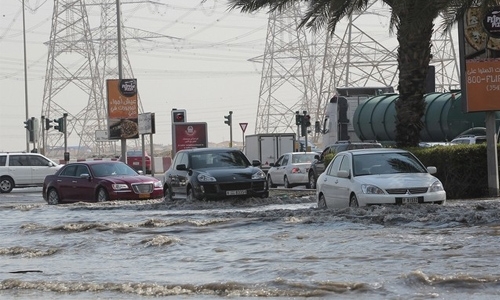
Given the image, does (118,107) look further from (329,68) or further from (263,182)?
(329,68)

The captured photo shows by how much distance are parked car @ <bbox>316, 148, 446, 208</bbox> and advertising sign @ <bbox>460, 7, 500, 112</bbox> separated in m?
4.89

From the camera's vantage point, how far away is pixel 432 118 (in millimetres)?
43375

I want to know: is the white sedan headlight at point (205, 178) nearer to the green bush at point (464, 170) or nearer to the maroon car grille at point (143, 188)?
the maroon car grille at point (143, 188)

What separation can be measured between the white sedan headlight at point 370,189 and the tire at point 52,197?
1556cm

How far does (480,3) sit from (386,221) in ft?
24.2

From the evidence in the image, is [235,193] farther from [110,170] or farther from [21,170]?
[21,170]

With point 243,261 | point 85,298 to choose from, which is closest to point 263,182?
point 243,261

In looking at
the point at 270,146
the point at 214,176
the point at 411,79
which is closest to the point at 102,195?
the point at 214,176

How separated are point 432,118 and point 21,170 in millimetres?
19203

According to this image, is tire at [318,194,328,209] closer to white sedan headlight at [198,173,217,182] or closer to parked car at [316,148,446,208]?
parked car at [316,148,446,208]

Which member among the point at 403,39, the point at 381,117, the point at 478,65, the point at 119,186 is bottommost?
the point at 119,186

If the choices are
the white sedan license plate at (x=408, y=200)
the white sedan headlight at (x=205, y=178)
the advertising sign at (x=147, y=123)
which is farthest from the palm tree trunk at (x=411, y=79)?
the advertising sign at (x=147, y=123)

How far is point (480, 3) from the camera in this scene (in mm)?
25094

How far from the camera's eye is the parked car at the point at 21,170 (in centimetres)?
5134
